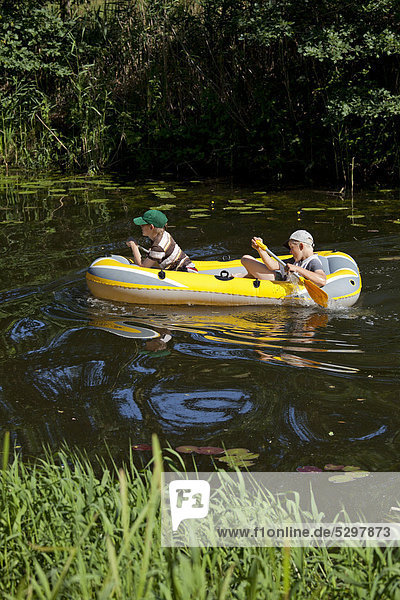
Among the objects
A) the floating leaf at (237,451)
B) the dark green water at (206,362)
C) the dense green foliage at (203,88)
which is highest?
the dense green foliage at (203,88)

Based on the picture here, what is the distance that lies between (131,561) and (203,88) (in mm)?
11202

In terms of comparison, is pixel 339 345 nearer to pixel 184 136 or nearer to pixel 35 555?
→ pixel 35 555

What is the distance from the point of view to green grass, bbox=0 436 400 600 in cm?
207

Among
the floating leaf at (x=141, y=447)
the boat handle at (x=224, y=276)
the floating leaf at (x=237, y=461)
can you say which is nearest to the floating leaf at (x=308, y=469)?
the floating leaf at (x=237, y=461)

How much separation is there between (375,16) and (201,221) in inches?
152

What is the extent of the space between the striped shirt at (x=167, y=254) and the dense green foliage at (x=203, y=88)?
4.56m

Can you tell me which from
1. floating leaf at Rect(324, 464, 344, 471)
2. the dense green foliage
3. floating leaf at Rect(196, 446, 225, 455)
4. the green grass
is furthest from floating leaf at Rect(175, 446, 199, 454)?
the dense green foliage

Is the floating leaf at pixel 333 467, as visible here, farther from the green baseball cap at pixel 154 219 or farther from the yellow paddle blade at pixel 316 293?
the green baseball cap at pixel 154 219

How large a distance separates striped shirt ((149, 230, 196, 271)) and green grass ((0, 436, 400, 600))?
4.07 meters

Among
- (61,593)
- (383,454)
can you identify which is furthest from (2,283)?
(61,593)

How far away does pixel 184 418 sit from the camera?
13.5 ft

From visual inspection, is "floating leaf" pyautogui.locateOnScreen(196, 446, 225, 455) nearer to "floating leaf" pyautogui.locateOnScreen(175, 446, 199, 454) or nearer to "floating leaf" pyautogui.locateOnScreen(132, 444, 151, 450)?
"floating leaf" pyautogui.locateOnScreen(175, 446, 199, 454)

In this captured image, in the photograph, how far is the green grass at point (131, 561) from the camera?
6.79ft

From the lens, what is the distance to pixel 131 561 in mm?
2203
